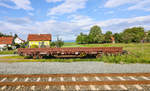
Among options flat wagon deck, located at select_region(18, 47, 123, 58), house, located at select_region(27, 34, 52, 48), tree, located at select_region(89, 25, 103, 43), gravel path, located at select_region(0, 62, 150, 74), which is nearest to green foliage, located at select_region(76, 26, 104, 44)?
tree, located at select_region(89, 25, 103, 43)

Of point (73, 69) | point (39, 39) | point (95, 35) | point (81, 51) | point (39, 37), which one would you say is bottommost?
point (73, 69)

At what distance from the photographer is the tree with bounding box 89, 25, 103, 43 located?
65419mm

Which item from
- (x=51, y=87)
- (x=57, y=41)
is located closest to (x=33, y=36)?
(x=57, y=41)

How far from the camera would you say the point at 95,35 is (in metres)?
68.0

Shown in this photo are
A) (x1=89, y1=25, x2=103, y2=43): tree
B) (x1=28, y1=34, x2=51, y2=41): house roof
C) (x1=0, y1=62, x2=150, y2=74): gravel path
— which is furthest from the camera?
(x1=89, y1=25, x2=103, y2=43): tree

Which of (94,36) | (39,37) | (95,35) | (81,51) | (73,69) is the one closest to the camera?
(73,69)

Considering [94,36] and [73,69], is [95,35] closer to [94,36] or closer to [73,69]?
[94,36]

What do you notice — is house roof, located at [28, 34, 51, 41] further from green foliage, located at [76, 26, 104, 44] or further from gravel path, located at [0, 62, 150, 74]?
green foliage, located at [76, 26, 104, 44]

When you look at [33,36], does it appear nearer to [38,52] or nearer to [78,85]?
[38,52]

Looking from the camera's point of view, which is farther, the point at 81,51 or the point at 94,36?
the point at 94,36

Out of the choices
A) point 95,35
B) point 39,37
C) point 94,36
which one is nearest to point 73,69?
point 39,37

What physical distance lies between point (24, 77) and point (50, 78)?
1699 millimetres

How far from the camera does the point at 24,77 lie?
5863 mm

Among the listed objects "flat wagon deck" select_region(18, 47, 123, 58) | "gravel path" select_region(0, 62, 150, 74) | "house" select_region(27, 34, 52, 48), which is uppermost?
"house" select_region(27, 34, 52, 48)
